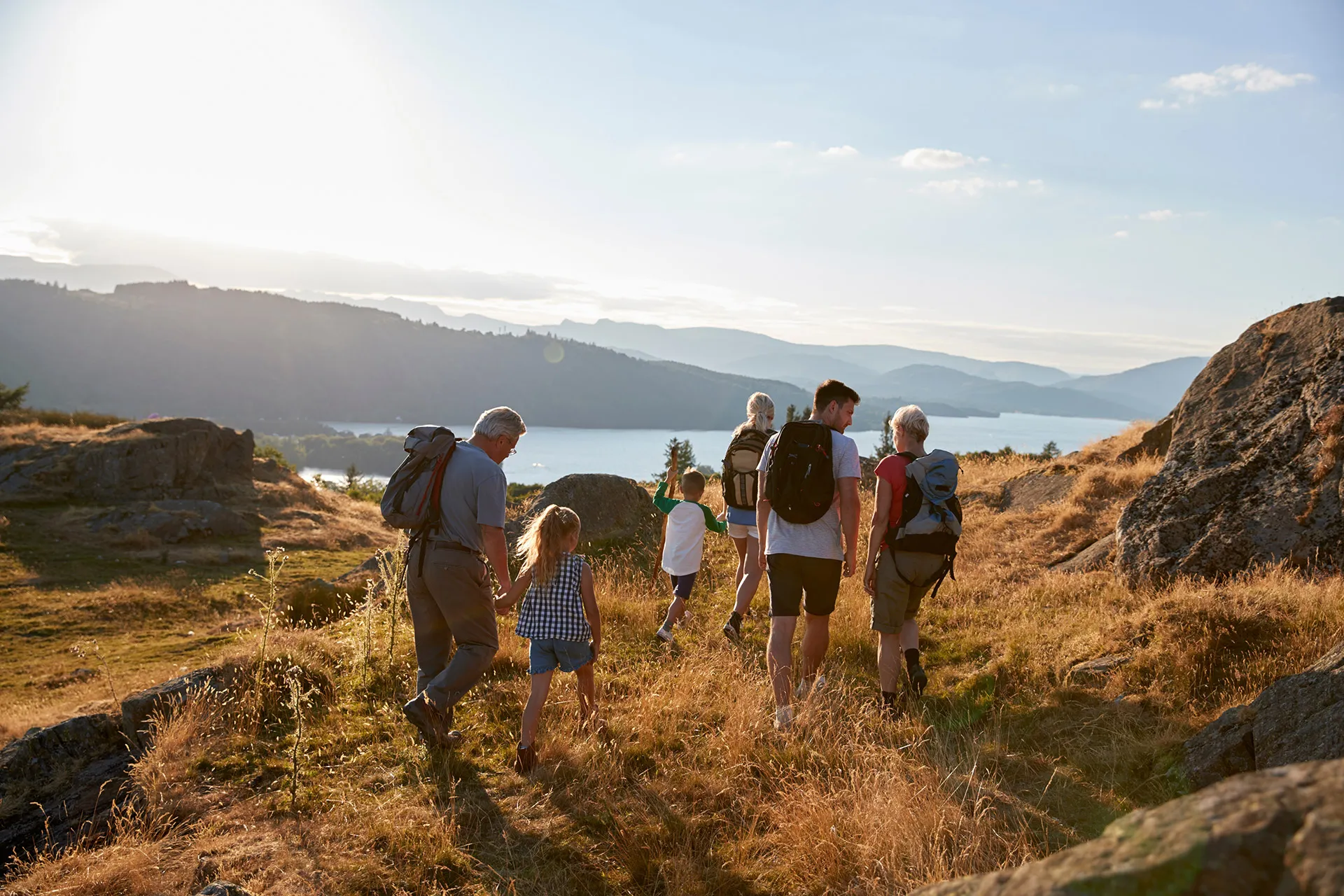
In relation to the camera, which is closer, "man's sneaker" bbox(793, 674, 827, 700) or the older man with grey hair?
the older man with grey hair

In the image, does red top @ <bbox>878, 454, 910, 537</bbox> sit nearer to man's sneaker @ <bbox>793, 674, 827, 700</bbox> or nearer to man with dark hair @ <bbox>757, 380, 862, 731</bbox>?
man with dark hair @ <bbox>757, 380, 862, 731</bbox>

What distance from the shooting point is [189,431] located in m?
25.4

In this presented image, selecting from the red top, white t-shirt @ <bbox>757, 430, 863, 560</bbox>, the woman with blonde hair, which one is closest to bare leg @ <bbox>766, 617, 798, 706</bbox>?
white t-shirt @ <bbox>757, 430, 863, 560</bbox>

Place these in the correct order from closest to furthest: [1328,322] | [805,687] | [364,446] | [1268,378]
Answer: [805,687] → [1268,378] → [1328,322] → [364,446]

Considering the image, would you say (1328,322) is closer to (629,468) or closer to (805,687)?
(805,687)

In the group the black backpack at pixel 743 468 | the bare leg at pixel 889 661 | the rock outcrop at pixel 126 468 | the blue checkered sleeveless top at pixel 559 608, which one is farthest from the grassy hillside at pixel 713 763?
the rock outcrop at pixel 126 468

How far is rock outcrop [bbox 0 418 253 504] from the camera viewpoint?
2234cm

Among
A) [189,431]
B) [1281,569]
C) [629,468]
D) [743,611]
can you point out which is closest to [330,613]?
[743,611]

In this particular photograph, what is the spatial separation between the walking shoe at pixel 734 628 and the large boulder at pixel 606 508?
15.9ft

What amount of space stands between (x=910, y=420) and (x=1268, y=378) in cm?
546

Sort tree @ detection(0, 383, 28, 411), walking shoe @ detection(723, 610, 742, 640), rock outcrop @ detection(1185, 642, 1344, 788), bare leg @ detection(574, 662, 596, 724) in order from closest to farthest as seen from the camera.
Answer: rock outcrop @ detection(1185, 642, 1344, 788) < bare leg @ detection(574, 662, 596, 724) < walking shoe @ detection(723, 610, 742, 640) < tree @ detection(0, 383, 28, 411)

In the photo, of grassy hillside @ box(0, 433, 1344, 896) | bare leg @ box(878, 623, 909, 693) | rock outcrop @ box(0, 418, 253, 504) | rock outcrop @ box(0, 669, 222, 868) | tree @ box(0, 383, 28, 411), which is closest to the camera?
grassy hillside @ box(0, 433, 1344, 896)

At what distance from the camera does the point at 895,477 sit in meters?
5.41

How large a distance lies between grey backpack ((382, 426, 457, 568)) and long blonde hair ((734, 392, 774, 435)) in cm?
263
